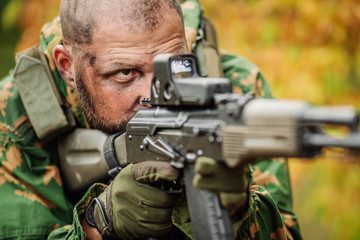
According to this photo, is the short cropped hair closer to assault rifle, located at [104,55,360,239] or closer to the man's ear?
the man's ear

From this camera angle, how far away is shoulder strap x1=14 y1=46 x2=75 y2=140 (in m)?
2.93

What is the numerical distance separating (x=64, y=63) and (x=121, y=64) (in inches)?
22.6

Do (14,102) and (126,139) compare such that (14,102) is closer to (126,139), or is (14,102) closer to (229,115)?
(126,139)

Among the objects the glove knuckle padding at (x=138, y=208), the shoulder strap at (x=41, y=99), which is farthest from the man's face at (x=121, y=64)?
the glove knuckle padding at (x=138, y=208)

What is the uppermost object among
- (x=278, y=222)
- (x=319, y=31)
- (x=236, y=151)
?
(x=236, y=151)

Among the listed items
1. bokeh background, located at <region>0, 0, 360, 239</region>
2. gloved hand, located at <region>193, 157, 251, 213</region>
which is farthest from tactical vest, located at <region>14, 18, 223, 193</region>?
bokeh background, located at <region>0, 0, 360, 239</region>

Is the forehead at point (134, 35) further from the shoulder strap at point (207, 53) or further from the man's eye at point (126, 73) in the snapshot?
the shoulder strap at point (207, 53)

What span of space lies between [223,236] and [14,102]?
1.67 metres

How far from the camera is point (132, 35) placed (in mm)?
2475

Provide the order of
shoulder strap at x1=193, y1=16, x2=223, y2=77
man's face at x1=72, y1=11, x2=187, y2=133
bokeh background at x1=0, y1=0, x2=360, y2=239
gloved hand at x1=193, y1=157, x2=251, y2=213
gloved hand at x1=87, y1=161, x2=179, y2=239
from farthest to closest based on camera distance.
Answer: bokeh background at x1=0, y1=0, x2=360, y2=239, shoulder strap at x1=193, y1=16, x2=223, y2=77, man's face at x1=72, y1=11, x2=187, y2=133, gloved hand at x1=87, y1=161, x2=179, y2=239, gloved hand at x1=193, y1=157, x2=251, y2=213

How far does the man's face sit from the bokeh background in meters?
2.06

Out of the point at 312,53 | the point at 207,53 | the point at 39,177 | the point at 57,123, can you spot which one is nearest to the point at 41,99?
the point at 57,123

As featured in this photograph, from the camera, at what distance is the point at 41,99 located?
2.99 metres

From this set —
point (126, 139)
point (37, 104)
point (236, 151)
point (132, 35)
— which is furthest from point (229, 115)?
point (37, 104)
